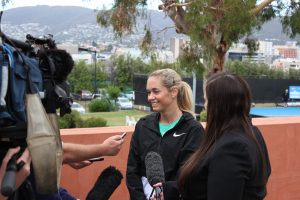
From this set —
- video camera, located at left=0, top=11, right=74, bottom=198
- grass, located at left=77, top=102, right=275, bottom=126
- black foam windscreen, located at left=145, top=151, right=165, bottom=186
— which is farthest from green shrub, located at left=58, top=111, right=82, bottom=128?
grass, located at left=77, top=102, right=275, bottom=126

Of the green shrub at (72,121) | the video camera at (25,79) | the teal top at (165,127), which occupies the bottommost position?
the green shrub at (72,121)

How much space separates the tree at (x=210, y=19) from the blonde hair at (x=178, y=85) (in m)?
12.8

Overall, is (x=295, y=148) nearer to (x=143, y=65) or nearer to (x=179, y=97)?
(x=179, y=97)

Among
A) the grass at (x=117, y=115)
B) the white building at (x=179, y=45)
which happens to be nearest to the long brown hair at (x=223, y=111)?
the white building at (x=179, y=45)

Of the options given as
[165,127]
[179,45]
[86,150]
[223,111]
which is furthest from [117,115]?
[223,111]

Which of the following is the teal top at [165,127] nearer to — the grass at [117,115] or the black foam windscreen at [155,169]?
the black foam windscreen at [155,169]

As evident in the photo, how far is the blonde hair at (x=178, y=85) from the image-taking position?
9.80 ft

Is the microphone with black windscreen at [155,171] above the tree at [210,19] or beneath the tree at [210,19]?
beneath

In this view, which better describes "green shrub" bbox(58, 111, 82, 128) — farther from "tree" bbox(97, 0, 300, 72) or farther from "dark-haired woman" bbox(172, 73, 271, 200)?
"dark-haired woman" bbox(172, 73, 271, 200)

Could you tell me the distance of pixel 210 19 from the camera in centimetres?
1573

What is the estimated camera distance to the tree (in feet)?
52.0

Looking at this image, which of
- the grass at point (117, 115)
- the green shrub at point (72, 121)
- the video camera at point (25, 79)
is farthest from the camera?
the grass at point (117, 115)

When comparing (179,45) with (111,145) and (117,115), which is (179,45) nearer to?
(111,145)

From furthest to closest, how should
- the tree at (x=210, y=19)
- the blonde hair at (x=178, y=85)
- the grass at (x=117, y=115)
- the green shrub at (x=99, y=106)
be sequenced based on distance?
1. the green shrub at (x=99, y=106)
2. the grass at (x=117, y=115)
3. the tree at (x=210, y=19)
4. the blonde hair at (x=178, y=85)
